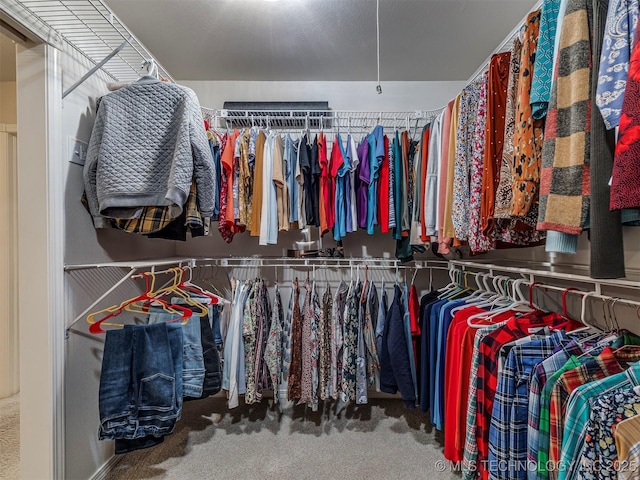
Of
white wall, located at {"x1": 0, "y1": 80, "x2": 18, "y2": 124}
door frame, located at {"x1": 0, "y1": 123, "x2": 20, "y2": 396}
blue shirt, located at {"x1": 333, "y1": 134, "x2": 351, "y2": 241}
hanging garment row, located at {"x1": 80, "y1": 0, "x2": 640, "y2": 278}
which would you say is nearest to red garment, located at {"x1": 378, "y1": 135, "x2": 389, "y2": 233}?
hanging garment row, located at {"x1": 80, "y1": 0, "x2": 640, "y2": 278}

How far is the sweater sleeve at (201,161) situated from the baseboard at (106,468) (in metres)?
1.39

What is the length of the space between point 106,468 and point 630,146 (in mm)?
2422

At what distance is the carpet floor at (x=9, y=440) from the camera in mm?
1515

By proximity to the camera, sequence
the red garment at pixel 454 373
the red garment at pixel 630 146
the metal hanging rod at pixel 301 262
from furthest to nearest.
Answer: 1. the metal hanging rod at pixel 301 262
2. the red garment at pixel 454 373
3. the red garment at pixel 630 146

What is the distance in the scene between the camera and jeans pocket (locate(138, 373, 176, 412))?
1247mm

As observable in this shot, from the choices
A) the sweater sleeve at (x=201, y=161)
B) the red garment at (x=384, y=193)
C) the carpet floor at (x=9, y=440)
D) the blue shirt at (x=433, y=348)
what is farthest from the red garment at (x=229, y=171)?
the carpet floor at (x=9, y=440)

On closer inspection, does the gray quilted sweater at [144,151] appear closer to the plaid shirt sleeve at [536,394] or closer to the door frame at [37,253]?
the door frame at [37,253]

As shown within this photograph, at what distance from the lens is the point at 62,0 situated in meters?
1.20

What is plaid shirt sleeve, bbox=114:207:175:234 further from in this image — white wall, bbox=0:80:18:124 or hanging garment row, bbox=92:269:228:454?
white wall, bbox=0:80:18:124

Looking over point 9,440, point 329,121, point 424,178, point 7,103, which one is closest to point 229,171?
point 329,121

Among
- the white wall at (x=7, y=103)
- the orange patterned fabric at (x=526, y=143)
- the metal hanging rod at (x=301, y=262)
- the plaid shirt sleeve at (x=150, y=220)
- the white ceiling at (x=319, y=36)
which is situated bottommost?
the metal hanging rod at (x=301, y=262)

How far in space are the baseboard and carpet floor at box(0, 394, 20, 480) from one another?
1.28 ft

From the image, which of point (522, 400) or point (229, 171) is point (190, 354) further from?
point (522, 400)

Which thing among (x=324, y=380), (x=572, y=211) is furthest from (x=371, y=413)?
(x=572, y=211)
